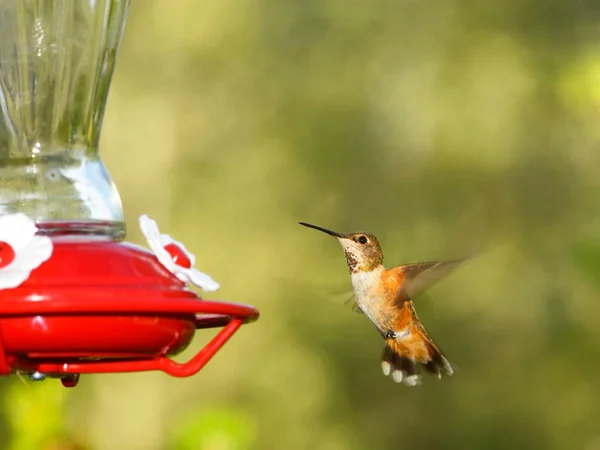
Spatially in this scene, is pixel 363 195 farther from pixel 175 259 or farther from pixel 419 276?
pixel 175 259

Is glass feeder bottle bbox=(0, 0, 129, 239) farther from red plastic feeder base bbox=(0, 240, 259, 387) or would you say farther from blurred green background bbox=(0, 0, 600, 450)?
blurred green background bbox=(0, 0, 600, 450)

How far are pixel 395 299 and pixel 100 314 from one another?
1.55m

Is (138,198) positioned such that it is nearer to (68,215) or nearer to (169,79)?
(169,79)

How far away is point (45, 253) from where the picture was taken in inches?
86.0

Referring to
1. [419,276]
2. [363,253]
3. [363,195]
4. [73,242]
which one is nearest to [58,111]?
[73,242]

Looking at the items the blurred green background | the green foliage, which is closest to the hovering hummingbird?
the green foliage

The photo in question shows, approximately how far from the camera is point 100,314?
2.18m

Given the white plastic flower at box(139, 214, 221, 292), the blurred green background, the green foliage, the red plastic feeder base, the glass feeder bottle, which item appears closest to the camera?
the red plastic feeder base

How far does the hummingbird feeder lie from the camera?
2.15 metres

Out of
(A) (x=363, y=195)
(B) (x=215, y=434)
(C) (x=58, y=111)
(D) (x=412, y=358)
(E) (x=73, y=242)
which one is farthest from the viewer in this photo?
(A) (x=363, y=195)

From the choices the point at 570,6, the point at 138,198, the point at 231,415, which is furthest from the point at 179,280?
the point at 570,6

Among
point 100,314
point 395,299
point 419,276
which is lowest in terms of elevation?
point 395,299

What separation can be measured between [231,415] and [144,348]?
128cm

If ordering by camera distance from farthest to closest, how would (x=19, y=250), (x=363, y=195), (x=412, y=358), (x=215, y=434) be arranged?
(x=363, y=195) → (x=412, y=358) → (x=215, y=434) → (x=19, y=250)
